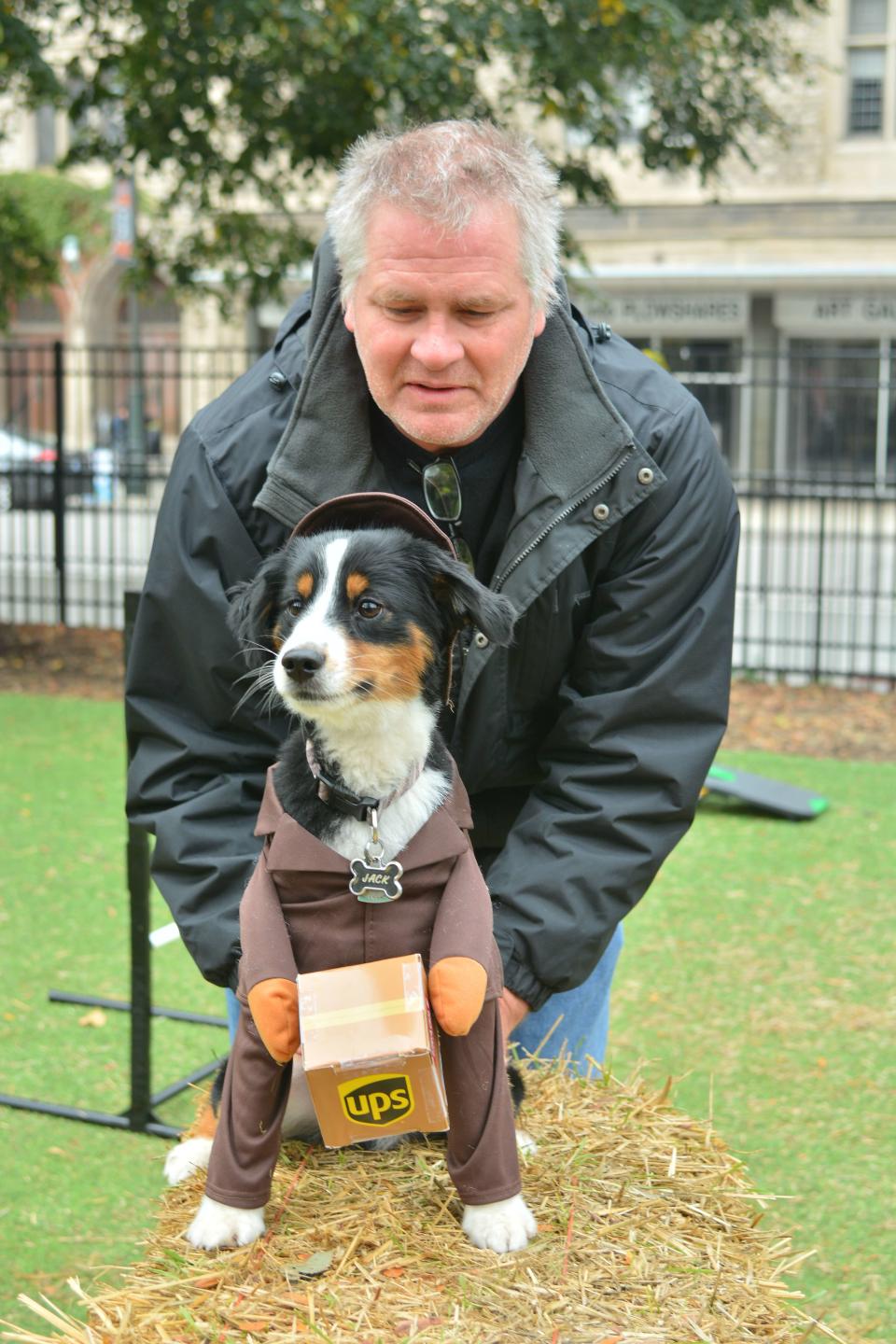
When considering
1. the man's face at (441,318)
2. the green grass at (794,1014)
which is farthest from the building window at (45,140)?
the man's face at (441,318)

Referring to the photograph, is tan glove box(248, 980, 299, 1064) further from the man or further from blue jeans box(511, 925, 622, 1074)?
blue jeans box(511, 925, 622, 1074)

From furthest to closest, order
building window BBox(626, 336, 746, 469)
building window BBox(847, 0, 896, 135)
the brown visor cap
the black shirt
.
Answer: building window BBox(847, 0, 896, 135), building window BBox(626, 336, 746, 469), the black shirt, the brown visor cap

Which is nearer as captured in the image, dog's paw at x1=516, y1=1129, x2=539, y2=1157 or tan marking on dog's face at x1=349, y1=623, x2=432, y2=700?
tan marking on dog's face at x1=349, y1=623, x2=432, y2=700

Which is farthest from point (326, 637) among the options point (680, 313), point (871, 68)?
point (871, 68)

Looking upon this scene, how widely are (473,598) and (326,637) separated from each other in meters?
0.28

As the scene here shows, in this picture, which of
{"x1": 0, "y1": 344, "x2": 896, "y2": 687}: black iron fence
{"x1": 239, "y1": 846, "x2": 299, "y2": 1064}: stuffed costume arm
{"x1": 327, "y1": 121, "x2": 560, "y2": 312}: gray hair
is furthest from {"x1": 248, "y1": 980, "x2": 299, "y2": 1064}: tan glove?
{"x1": 0, "y1": 344, "x2": 896, "y2": 687}: black iron fence

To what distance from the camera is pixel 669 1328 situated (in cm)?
215

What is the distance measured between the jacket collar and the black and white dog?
0.95 feet

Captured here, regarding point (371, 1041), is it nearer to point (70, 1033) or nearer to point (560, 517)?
point (560, 517)

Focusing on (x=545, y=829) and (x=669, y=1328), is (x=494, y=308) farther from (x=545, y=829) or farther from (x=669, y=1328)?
(x=669, y=1328)

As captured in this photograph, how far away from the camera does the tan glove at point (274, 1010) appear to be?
2.27 meters

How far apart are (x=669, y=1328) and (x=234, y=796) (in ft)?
4.51

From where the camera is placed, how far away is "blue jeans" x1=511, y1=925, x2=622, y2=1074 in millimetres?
3418

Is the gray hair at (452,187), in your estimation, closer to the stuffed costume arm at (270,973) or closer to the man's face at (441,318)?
the man's face at (441,318)
